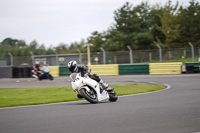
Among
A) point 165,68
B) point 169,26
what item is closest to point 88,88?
point 165,68

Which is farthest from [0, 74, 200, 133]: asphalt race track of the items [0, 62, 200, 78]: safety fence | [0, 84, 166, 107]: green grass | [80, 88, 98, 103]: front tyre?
[0, 62, 200, 78]: safety fence

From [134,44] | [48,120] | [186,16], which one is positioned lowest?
[48,120]

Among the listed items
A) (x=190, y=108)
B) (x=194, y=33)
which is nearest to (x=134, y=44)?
(x=194, y=33)

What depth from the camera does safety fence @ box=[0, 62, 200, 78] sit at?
25.6m

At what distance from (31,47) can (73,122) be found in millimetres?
86685

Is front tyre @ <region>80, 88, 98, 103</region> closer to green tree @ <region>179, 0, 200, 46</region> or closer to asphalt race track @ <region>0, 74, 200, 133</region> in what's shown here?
asphalt race track @ <region>0, 74, 200, 133</region>

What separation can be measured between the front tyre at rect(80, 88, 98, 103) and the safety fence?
16791 millimetres

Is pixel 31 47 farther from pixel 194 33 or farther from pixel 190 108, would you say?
pixel 190 108

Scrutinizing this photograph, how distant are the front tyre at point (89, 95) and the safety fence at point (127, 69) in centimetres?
1679

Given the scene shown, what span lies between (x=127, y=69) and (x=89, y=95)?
18193 millimetres

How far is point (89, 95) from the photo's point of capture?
31.5 feet

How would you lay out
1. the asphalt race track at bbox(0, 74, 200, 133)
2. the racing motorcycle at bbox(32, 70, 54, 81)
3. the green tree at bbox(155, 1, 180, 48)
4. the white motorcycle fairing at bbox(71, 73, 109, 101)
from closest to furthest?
1. the asphalt race track at bbox(0, 74, 200, 133)
2. the white motorcycle fairing at bbox(71, 73, 109, 101)
3. the racing motorcycle at bbox(32, 70, 54, 81)
4. the green tree at bbox(155, 1, 180, 48)

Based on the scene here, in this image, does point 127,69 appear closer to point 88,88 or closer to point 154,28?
point 88,88

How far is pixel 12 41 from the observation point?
11488 cm
